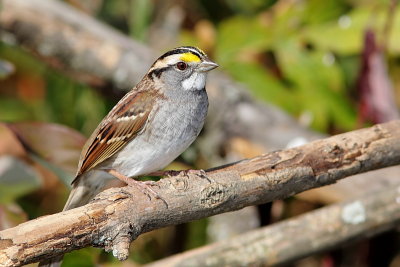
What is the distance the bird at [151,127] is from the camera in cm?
317

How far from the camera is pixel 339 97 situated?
190 inches

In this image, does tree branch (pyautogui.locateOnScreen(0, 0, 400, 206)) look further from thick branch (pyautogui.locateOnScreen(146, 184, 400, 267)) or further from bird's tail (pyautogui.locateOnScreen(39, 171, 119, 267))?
bird's tail (pyautogui.locateOnScreen(39, 171, 119, 267))

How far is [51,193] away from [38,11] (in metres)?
1.29

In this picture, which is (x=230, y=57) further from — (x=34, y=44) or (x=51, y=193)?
(x=51, y=193)

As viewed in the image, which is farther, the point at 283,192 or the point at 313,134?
the point at 313,134

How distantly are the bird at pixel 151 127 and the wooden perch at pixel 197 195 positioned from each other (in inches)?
12.3

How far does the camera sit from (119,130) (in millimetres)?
3244

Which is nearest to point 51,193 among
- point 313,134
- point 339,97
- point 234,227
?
point 234,227

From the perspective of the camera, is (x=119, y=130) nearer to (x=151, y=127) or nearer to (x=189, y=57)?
(x=151, y=127)

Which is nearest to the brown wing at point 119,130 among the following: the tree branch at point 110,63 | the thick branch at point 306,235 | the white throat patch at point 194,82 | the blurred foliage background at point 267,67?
the white throat patch at point 194,82

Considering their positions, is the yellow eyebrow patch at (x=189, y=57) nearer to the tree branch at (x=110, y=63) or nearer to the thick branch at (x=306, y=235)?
the thick branch at (x=306, y=235)

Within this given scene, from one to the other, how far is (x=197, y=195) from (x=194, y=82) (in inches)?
28.6

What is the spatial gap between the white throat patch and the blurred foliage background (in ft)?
3.85

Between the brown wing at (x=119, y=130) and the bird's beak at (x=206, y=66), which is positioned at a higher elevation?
the bird's beak at (x=206, y=66)
